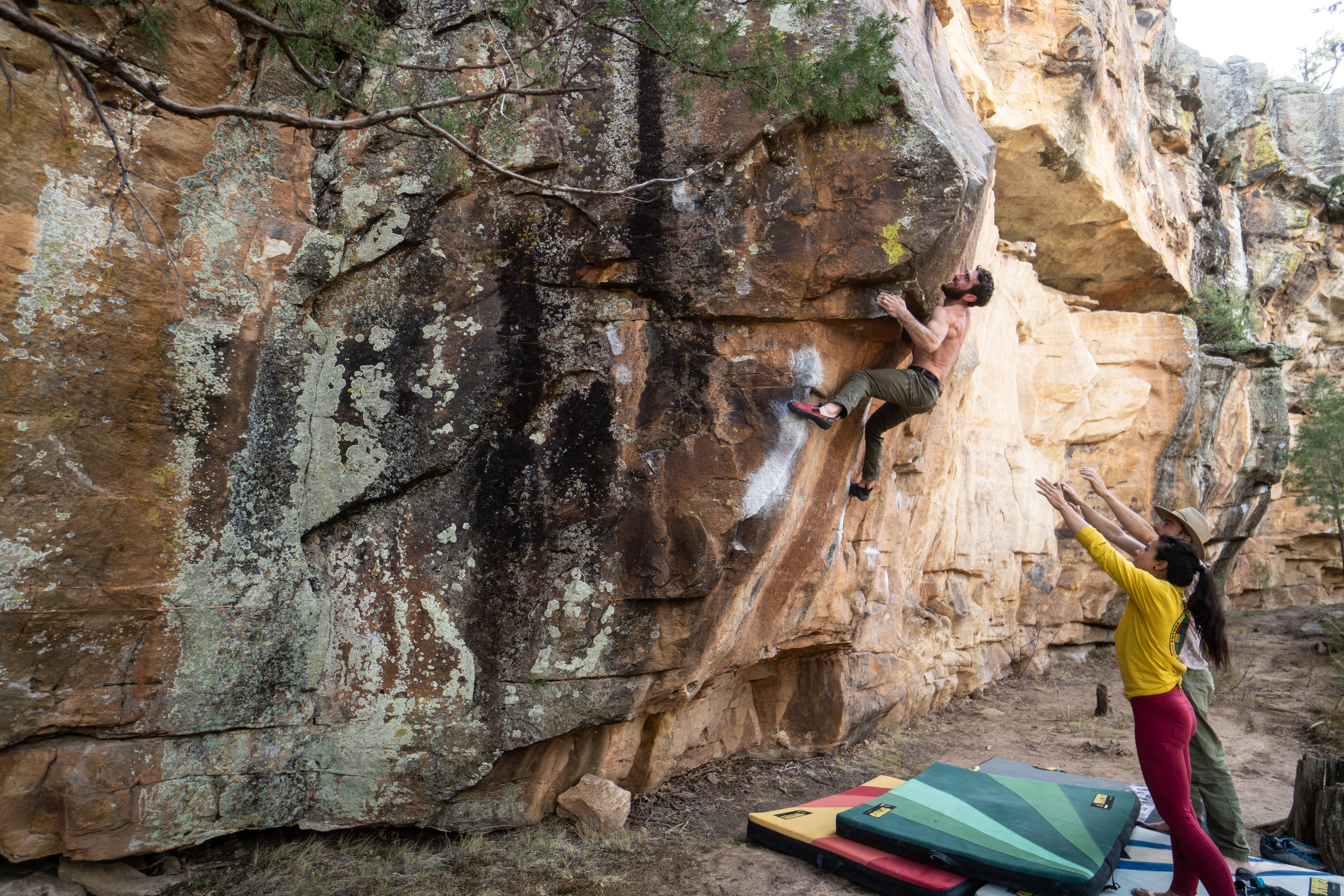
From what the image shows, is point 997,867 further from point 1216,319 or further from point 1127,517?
point 1216,319

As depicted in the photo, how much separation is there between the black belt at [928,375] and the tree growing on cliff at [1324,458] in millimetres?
13700

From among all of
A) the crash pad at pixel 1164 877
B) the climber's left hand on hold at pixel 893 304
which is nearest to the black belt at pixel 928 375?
the climber's left hand on hold at pixel 893 304

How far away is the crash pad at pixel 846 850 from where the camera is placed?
3.57 m

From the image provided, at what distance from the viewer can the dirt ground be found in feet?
12.0

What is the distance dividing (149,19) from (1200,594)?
19.8 feet

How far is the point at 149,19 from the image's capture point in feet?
11.4

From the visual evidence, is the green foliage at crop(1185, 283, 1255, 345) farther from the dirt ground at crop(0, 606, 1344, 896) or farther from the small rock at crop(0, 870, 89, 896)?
the small rock at crop(0, 870, 89, 896)

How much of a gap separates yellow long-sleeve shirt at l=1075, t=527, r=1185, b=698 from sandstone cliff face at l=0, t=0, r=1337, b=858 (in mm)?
1722

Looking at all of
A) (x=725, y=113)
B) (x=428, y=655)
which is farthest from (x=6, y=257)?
(x=725, y=113)

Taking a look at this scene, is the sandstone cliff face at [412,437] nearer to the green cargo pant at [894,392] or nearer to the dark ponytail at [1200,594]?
the green cargo pant at [894,392]

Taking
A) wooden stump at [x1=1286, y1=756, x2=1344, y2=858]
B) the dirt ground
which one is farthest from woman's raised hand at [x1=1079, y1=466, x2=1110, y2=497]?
the dirt ground

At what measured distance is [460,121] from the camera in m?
4.03

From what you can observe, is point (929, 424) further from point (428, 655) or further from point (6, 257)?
point (6, 257)

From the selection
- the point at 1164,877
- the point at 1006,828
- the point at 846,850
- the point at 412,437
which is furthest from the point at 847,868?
the point at 412,437
